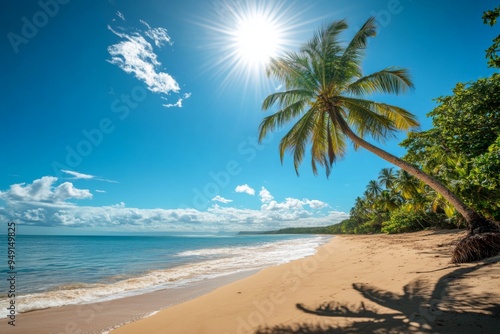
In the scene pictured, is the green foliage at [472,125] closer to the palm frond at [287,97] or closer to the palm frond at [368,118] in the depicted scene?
the palm frond at [368,118]

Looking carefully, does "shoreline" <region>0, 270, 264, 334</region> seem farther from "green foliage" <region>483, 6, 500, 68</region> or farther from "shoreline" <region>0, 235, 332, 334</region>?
"green foliage" <region>483, 6, 500, 68</region>

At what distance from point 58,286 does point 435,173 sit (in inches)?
811

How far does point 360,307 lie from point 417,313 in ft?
2.85

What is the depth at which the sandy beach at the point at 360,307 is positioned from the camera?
134 inches

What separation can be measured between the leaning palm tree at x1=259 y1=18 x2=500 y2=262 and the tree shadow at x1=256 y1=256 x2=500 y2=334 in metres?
4.65

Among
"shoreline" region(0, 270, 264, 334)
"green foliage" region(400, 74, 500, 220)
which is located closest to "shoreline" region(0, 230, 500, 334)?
"shoreline" region(0, 270, 264, 334)

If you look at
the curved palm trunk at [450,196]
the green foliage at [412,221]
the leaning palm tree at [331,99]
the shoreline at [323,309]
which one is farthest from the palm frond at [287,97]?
the green foliage at [412,221]

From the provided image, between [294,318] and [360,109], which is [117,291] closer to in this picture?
[294,318]

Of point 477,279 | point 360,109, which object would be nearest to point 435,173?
point 360,109

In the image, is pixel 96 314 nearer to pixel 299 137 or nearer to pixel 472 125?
pixel 299 137

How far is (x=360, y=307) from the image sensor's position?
4223 mm

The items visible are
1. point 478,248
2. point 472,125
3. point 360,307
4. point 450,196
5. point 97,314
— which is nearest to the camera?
point 360,307

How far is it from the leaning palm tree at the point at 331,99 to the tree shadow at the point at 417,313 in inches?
183

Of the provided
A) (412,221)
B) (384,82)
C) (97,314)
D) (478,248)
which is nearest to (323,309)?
(97,314)
